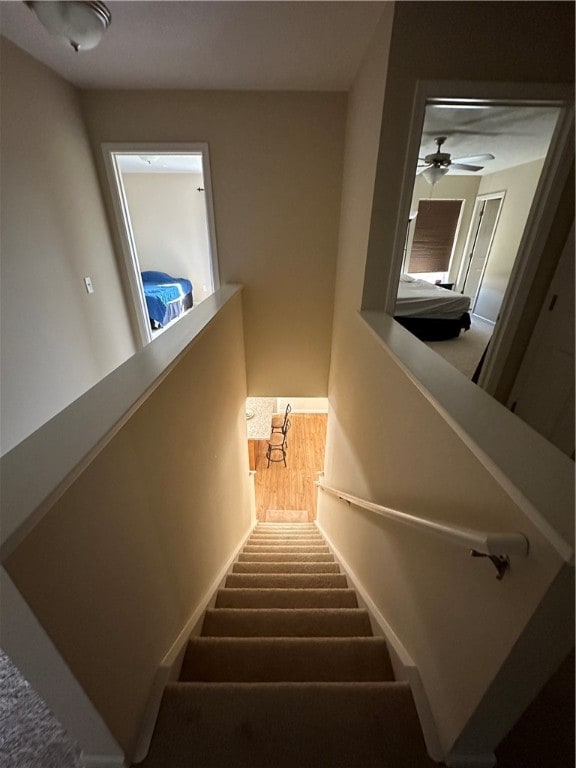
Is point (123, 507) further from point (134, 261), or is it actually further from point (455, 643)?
point (134, 261)

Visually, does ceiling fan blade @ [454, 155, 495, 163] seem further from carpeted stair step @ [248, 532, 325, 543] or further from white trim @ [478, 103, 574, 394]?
carpeted stair step @ [248, 532, 325, 543]

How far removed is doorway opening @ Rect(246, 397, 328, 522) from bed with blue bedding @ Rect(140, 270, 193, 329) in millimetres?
2071

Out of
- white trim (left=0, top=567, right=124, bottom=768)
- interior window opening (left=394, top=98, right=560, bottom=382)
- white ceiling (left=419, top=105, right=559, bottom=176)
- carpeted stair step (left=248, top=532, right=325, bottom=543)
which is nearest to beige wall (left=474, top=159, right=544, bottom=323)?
interior window opening (left=394, top=98, right=560, bottom=382)

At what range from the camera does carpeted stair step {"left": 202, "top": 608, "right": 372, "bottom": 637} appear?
1.46m

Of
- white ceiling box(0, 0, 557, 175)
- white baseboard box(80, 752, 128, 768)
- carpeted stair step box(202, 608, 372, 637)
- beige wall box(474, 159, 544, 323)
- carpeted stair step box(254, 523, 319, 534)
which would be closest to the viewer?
white baseboard box(80, 752, 128, 768)

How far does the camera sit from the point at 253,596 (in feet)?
5.79

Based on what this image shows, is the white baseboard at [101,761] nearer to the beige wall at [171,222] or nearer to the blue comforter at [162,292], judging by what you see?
the blue comforter at [162,292]

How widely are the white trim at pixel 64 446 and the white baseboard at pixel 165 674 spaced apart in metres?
0.83

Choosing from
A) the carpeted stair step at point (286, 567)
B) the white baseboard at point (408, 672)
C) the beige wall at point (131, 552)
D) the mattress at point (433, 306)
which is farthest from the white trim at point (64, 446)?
the mattress at point (433, 306)

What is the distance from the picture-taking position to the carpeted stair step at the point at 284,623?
146 cm

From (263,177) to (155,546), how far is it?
9.46ft

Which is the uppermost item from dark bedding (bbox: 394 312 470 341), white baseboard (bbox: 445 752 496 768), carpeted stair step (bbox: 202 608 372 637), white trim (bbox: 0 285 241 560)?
white trim (bbox: 0 285 241 560)

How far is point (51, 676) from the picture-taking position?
62 cm

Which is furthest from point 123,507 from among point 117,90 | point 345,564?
point 117,90
